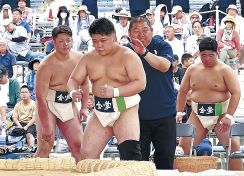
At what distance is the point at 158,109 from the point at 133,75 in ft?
2.21

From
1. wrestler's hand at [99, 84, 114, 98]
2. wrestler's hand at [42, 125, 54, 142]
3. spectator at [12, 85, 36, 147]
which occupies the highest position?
wrestler's hand at [99, 84, 114, 98]

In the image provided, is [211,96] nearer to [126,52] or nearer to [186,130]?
[186,130]

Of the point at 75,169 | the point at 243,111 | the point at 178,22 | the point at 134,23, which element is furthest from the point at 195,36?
the point at 75,169

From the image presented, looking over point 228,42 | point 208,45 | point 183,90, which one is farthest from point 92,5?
point 208,45

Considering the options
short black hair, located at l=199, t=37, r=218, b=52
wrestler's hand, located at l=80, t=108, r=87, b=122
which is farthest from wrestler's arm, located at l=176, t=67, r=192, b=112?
wrestler's hand, located at l=80, t=108, r=87, b=122

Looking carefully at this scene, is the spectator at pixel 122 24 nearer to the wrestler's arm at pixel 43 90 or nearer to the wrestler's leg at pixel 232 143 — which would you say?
the wrestler's leg at pixel 232 143

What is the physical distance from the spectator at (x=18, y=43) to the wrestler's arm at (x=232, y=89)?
19.0 ft

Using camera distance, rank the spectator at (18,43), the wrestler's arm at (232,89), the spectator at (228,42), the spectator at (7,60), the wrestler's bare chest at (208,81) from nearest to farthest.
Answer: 1. the wrestler's arm at (232,89)
2. the wrestler's bare chest at (208,81)
3. the spectator at (7,60)
4. the spectator at (228,42)
5. the spectator at (18,43)

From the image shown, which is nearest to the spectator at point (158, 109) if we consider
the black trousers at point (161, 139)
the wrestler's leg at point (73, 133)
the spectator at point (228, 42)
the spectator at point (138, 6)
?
the black trousers at point (161, 139)

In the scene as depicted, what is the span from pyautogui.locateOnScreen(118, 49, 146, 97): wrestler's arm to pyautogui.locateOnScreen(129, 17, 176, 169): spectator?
1.38 feet

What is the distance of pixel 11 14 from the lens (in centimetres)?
1391

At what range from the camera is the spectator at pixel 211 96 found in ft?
22.4

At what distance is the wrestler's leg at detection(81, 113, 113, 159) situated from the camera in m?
5.71

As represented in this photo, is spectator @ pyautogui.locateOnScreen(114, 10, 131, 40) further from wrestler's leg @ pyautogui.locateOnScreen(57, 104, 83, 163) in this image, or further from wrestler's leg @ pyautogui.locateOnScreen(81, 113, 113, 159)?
wrestler's leg @ pyautogui.locateOnScreen(81, 113, 113, 159)
